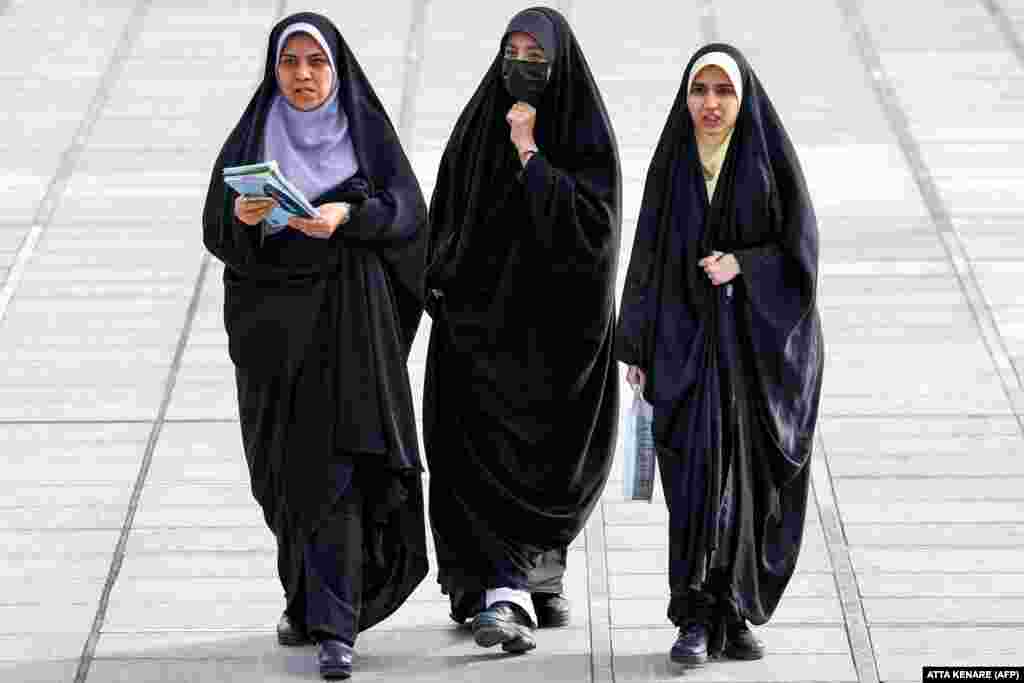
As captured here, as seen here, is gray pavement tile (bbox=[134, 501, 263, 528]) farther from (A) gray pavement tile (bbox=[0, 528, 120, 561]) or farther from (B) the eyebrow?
(B) the eyebrow

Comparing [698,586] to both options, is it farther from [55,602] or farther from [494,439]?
[55,602]

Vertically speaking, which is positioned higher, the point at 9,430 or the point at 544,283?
the point at 544,283

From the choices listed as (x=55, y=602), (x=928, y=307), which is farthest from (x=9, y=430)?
(x=928, y=307)

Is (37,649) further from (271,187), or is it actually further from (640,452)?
(640,452)

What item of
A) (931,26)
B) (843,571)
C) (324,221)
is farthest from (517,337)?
(931,26)

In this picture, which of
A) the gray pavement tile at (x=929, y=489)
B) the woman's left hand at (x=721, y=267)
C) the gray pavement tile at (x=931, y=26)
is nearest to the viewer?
the woman's left hand at (x=721, y=267)

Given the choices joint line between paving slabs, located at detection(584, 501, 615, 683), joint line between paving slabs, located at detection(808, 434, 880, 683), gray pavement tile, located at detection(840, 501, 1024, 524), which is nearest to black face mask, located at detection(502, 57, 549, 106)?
joint line between paving slabs, located at detection(808, 434, 880, 683)

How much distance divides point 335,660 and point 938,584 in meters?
2.00

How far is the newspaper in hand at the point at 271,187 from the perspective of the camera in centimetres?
759

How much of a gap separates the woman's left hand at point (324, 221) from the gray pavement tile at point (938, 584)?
2.10m

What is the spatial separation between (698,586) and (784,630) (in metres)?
0.54

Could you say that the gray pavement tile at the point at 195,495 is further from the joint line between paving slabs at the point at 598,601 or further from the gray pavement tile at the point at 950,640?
the gray pavement tile at the point at 950,640

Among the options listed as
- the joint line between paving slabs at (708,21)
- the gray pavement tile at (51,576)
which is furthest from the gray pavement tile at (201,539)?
the joint line between paving slabs at (708,21)

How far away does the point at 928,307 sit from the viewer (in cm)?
1090
